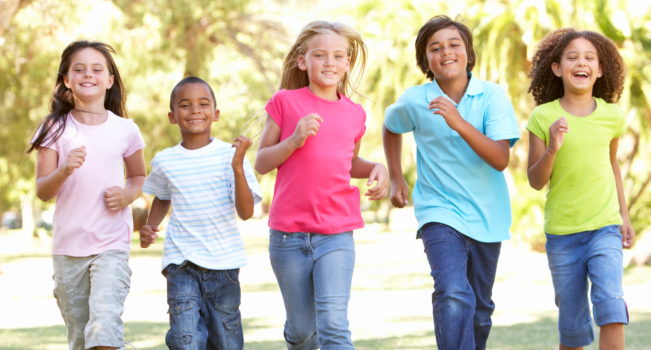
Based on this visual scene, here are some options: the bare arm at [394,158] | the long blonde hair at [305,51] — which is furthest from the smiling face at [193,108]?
the bare arm at [394,158]

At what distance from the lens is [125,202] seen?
400cm

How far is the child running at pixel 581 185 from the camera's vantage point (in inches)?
157

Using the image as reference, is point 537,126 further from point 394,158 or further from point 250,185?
point 250,185

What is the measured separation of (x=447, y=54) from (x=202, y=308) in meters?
1.93

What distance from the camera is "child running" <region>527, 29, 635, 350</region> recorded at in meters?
3.98

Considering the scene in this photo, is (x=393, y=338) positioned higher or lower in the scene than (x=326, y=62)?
lower

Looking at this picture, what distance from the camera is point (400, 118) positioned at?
435 centimetres

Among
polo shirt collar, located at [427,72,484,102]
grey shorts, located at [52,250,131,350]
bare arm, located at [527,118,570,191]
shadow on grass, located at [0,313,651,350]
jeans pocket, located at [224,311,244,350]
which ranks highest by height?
polo shirt collar, located at [427,72,484,102]

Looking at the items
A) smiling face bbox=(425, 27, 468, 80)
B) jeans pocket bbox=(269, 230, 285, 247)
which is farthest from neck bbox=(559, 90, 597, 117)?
jeans pocket bbox=(269, 230, 285, 247)

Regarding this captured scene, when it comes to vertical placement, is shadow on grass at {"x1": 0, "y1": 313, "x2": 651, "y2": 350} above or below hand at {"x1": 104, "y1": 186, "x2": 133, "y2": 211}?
below

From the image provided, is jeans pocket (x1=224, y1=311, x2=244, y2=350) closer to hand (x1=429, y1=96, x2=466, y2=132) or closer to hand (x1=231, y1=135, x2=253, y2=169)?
hand (x1=231, y1=135, x2=253, y2=169)

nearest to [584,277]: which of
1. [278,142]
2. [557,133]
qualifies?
[557,133]

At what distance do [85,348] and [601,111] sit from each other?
10.3 ft

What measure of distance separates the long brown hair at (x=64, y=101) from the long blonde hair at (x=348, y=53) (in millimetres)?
964
